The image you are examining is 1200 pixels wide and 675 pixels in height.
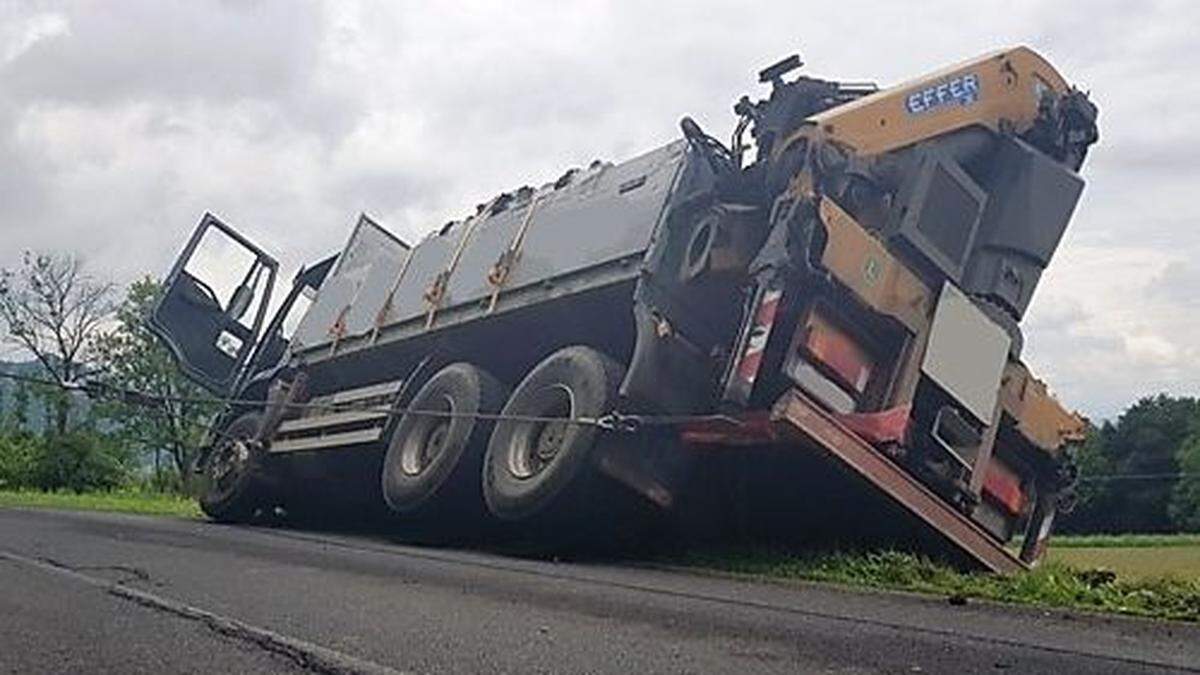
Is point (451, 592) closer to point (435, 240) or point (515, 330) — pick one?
point (515, 330)

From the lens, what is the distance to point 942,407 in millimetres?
7930

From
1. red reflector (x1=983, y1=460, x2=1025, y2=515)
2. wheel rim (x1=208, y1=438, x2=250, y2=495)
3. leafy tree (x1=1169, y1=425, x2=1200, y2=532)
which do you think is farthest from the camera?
leafy tree (x1=1169, y1=425, x2=1200, y2=532)

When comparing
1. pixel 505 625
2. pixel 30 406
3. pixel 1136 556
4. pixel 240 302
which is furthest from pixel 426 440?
pixel 30 406

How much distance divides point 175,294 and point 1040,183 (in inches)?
388

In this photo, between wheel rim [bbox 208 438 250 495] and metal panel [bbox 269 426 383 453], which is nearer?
metal panel [bbox 269 426 383 453]

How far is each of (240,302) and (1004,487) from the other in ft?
30.7

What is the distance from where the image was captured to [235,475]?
538 inches

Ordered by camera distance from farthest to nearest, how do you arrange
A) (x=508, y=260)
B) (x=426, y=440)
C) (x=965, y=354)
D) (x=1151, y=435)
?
(x=1151, y=435) < (x=426, y=440) < (x=508, y=260) < (x=965, y=354)

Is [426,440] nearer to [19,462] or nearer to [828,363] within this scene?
[828,363]

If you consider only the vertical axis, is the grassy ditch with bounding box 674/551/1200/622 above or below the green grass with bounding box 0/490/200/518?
above

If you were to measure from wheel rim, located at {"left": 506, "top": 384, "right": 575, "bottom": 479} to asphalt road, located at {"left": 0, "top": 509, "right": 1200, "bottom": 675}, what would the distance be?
86 centimetres

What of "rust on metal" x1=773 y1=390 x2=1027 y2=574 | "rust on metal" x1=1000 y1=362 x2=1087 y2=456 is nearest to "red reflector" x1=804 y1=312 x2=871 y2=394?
→ "rust on metal" x1=773 y1=390 x2=1027 y2=574

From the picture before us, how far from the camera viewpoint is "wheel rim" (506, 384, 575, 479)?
895cm

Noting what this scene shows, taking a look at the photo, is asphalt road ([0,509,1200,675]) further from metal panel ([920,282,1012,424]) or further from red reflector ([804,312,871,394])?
metal panel ([920,282,1012,424])
